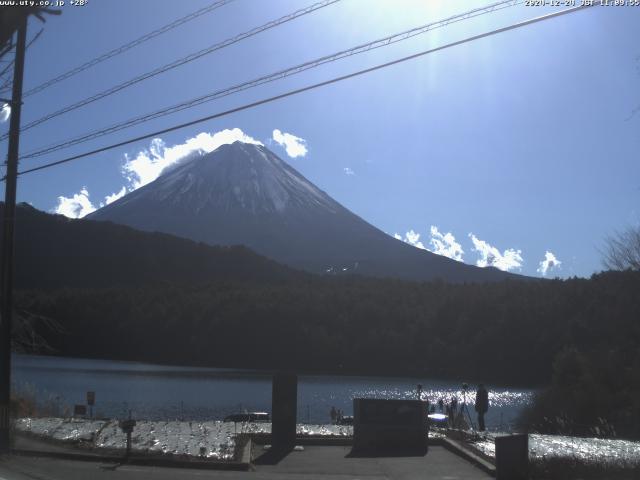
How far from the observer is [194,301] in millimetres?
103812

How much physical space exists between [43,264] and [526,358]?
229ft

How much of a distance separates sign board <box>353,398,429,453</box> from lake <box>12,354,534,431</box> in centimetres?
2005

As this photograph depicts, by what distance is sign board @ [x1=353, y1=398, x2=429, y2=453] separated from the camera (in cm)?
1752

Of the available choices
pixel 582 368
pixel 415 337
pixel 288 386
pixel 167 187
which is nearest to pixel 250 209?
pixel 167 187

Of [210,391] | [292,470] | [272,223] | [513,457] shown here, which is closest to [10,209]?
[292,470]

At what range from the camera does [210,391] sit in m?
58.9

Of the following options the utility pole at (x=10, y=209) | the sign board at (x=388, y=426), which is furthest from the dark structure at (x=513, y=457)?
the utility pole at (x=10, y=209)

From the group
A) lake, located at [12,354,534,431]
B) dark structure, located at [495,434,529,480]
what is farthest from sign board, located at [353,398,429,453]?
lake, located at [12,354,534,431]

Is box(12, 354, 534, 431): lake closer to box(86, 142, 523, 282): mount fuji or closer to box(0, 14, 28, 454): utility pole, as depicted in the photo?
box(0, 14, 28, 454): utility pole

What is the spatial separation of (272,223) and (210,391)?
118 meters

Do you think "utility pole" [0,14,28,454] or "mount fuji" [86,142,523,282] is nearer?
"utility pole" [0,14,28,454]

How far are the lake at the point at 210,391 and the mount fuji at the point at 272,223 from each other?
72317 mm

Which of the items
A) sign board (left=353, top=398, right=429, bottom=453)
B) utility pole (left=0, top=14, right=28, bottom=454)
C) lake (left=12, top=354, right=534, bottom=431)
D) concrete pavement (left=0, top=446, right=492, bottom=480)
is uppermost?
utility pole (left=0, top=14, right=28, bottom=454)

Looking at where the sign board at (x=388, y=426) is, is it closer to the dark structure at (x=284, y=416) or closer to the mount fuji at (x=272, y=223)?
the dark structure at (x=284, y=416)
